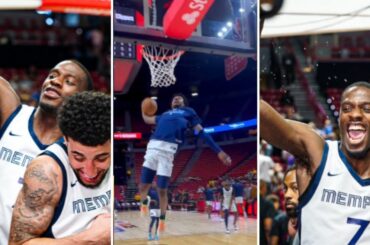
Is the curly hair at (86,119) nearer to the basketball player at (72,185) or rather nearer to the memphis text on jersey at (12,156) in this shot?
the basketball player at (72,185)

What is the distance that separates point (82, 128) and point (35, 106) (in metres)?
0.29

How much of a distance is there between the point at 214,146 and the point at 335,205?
1.92 feet

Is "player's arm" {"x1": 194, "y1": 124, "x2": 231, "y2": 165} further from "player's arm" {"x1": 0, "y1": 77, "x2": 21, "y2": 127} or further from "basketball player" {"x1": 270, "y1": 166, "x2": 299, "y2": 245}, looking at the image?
"player's arm" {"x1": 0, "y1": 77, "x2": 21, "y2": 127}

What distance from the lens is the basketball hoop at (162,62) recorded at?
2.52m

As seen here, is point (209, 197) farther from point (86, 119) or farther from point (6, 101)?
point (6, 101)

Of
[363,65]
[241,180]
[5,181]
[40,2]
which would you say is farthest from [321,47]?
[5,181]

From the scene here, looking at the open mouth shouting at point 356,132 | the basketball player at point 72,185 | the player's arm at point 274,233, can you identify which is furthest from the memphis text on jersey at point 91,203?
the open mouth shouting at point 356,132

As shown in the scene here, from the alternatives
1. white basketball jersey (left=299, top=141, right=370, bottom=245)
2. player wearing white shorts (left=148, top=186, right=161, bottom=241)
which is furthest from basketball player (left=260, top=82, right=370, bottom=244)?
player wearing white shorts (left=148, top=186, right=161, bottom=241)

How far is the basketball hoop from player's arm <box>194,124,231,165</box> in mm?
244

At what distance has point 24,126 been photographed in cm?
264

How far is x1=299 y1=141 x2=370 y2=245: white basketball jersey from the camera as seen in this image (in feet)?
8.36

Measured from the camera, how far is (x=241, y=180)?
8.41ft

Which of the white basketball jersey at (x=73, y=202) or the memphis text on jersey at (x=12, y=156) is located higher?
the memphis text on jersey at (x=12, y=156)

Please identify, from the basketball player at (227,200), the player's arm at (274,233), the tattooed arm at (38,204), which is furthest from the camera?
the player's arm at (274,233)
